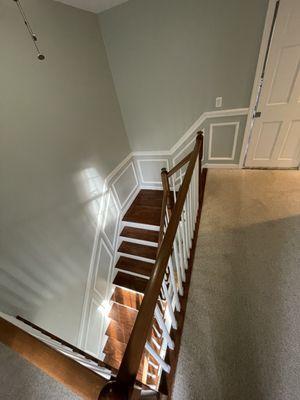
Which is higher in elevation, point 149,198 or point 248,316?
point 248,316

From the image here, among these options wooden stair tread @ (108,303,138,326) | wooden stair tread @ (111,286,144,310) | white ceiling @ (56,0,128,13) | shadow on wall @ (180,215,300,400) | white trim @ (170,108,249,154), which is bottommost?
wooden stair tread @ (108,303,138,326)

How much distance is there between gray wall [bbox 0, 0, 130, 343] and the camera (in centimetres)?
141

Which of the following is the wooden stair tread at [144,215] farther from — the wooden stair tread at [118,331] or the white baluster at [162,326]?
the white baluster at [162,326]

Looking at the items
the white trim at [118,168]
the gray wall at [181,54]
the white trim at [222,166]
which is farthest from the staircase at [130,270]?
the gray wall at [181,54]

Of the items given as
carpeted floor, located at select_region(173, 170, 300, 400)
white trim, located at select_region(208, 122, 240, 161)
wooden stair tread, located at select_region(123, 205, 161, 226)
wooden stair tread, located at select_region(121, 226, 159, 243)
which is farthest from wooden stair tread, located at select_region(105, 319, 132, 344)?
white trim, located at select_region(208, 122, 240, 161)

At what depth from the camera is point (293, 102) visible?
2094 mm

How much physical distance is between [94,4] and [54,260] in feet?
9.11

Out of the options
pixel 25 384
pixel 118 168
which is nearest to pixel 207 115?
pixel 118 168

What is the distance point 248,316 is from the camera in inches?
49.5

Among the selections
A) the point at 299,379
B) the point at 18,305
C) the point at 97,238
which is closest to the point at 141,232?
the point at 97,238

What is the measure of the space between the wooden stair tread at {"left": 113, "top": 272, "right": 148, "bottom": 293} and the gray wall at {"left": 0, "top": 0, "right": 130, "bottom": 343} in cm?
90

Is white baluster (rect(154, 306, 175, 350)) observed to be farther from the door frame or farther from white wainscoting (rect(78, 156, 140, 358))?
the door frame

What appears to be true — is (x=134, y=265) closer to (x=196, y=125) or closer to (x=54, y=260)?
(x=54, y=260)

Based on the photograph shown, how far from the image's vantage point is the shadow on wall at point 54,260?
4.74ft
